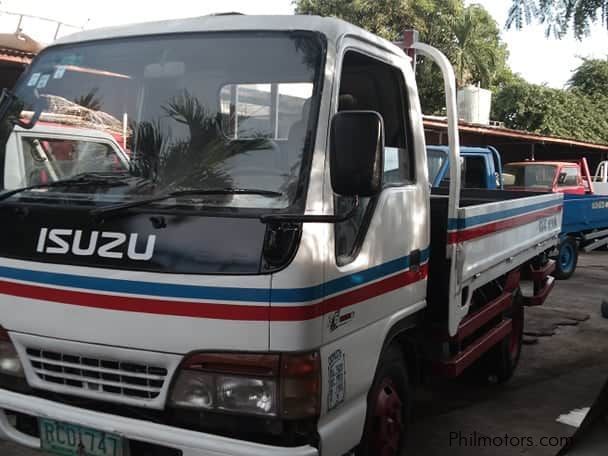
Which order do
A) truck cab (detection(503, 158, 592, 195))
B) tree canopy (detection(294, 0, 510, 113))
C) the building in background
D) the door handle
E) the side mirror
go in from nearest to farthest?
the side mirror
the door handle
the building in background
truck cab (detection(503, 158, 592, 195))
tree canopy (detection(294, 0, 510, 113))

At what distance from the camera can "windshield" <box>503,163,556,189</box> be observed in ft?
41.7

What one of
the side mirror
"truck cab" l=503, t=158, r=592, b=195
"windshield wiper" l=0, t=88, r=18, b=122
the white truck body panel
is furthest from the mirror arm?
"truck cab" l=503, t=158, r=592, b=195

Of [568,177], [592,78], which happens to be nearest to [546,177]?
[568,177]

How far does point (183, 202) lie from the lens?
7.98 feet

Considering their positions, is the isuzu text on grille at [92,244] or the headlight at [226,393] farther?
Result: the isuzu text on grille at [92,244]

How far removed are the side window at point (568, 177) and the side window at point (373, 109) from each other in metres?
10.4

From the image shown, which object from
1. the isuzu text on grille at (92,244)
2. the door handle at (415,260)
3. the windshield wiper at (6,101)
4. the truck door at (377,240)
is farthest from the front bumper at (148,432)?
the windshield wiper at (6,101)

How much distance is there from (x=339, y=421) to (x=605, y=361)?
14.2ft

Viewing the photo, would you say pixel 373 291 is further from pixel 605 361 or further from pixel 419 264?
pixel 605 361

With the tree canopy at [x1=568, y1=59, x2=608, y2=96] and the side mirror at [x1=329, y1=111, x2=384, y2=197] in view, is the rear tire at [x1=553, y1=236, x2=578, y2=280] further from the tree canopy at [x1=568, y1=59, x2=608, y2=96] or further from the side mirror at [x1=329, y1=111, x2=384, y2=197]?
the tree canopy at [x1=568, y1=59, x2=608, y2=96]

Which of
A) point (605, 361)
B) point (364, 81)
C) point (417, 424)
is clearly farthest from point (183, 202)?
point (605, 361)

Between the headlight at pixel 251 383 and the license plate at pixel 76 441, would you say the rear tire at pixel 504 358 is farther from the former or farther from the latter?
the license plate at pixel 76 441

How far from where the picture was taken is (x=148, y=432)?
2291mm

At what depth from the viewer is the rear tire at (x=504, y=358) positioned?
→ 5025mm
